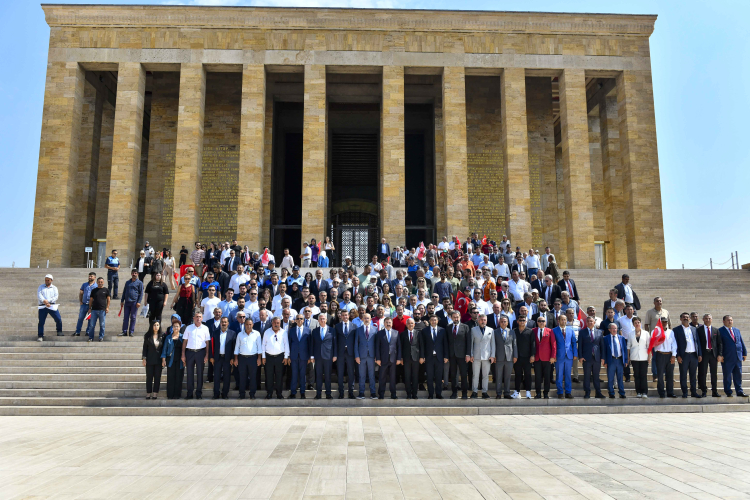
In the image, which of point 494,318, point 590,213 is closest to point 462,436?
point 494,318

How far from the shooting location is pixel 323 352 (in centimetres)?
881

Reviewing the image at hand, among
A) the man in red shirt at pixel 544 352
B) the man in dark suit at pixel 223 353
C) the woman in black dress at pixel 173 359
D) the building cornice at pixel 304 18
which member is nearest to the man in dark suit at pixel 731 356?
the man in red shirt at pixel 544 352

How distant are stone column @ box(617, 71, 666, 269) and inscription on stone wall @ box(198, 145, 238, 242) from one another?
641 inches

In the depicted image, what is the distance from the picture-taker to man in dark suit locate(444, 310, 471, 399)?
8.96 m

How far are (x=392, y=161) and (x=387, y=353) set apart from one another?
13.8m

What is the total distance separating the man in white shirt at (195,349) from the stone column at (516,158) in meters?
14.9

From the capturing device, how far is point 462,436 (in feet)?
21.7

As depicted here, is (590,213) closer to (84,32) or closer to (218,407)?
(218,407)

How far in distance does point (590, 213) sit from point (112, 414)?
61.5 ft

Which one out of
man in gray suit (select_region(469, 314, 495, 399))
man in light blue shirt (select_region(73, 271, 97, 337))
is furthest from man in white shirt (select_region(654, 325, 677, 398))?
man in light blue shirt (select_region(73, 271, 97, 337))

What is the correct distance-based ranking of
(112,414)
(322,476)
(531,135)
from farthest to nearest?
(531,135)
(112,414)
(322,476)

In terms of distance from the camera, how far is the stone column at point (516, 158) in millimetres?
21422

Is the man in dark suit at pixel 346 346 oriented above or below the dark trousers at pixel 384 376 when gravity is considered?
above

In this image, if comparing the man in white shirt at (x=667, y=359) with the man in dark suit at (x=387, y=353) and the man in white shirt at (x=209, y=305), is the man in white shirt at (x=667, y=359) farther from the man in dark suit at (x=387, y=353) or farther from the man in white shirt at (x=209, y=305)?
the man in white shirt at (x=209, y=305)
